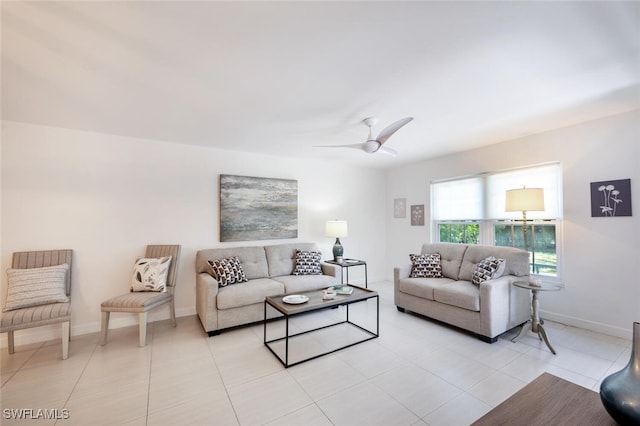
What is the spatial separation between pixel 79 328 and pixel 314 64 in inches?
157

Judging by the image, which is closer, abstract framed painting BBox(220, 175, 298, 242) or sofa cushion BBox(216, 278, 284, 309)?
sofa cushion BBox(216, 278, 284, 309)

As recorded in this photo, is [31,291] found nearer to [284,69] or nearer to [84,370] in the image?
[84,370]

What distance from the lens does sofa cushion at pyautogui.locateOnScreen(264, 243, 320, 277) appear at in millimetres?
4008

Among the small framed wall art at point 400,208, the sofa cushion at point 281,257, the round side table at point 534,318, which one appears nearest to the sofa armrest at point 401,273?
the round side table at point 534,318

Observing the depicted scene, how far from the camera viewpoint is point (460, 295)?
3014 mm

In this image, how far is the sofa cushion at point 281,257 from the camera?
4.01 m

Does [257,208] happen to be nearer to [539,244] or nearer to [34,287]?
[34,287]

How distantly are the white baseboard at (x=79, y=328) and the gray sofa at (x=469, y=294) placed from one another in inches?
126

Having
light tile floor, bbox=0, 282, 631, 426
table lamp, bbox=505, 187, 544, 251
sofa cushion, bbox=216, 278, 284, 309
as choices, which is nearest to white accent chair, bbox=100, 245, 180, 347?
light tile floor, bbox=0, 282, 631, 426

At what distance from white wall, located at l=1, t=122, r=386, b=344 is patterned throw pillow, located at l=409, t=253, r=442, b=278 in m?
2.31

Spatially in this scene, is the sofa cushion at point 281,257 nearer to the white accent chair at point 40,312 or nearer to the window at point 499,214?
the white accent chair at point 40,312

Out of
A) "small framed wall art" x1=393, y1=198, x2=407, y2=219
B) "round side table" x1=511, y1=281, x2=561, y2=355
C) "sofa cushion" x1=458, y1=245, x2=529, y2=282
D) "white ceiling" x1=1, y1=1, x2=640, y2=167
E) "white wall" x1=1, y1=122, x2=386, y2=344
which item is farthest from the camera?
"small framed wall art" x1=393, y1=198, x2=407, y2=219

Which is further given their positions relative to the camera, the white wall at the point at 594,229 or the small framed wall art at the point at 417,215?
the small framed wall art at the point at 417,215

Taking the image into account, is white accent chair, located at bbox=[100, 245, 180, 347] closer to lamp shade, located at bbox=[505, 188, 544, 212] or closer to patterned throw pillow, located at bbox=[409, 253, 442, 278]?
patterned throw pillow, located at bbox=[409, 253, 442, 278]
